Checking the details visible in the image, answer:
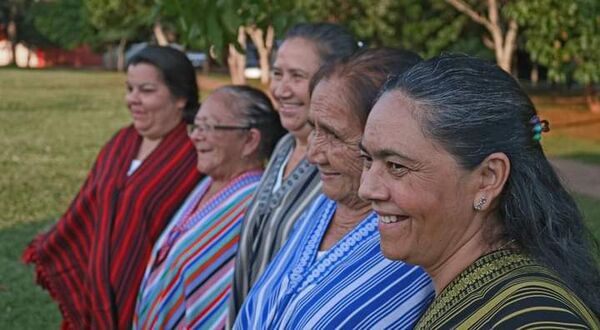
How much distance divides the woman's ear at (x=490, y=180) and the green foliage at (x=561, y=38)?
47.5 ft

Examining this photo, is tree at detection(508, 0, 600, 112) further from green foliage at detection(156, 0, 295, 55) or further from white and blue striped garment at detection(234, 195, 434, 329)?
white and blue striped garment at detection(234, 195, 434, 329)

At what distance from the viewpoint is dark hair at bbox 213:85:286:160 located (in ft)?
13.3

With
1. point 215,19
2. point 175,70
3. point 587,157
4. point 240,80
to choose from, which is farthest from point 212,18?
point 240,80

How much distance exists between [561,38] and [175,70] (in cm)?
1486

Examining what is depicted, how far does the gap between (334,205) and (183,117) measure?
1.96 m

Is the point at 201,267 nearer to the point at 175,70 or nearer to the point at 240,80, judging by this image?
the point at 175,70

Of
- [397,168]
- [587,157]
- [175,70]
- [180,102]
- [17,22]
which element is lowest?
[17,22]

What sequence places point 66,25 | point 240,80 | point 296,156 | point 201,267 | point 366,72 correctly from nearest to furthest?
1. point 366,72
2. point 296,156
3. point 201,267
4. point 240,80
5. point 66,25

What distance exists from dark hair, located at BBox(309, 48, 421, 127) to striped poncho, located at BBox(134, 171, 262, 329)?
1327 millimetres

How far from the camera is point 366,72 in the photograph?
2.67 meters

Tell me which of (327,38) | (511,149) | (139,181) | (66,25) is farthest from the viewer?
(66,25)

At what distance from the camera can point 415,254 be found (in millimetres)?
2027

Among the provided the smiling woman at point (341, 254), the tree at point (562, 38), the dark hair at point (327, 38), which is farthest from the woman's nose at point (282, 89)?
the tree at point (562, 38)

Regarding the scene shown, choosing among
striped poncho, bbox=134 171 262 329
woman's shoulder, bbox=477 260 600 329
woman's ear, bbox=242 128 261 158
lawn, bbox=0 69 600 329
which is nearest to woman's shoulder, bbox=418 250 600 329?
woman's shoulder, bbox=477 260 600 329
